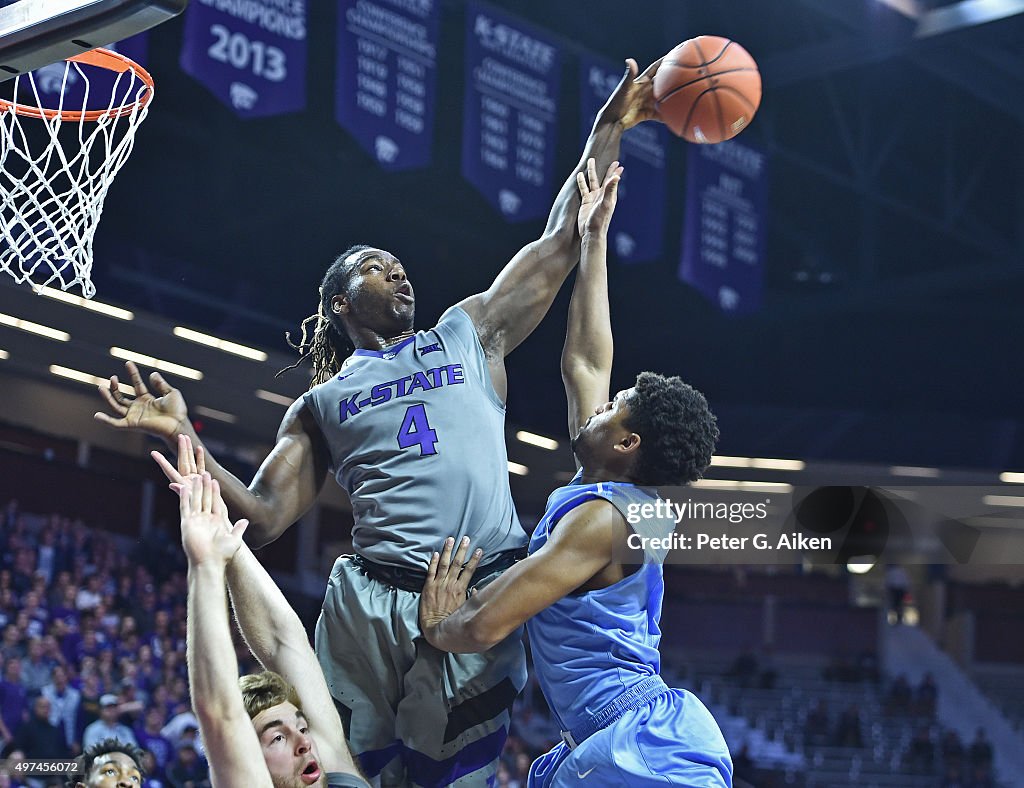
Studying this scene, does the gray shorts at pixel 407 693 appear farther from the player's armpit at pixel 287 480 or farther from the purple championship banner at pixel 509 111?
the purple championship banner at pixel 509 111

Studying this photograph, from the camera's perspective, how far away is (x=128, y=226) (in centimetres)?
1500

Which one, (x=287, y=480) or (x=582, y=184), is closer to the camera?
(x=287, y=480)

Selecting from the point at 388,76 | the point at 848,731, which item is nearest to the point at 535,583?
the point at 388,76

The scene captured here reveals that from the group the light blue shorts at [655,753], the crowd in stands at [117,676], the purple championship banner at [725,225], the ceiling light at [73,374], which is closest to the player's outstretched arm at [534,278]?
the light blue shorts at [655,753]

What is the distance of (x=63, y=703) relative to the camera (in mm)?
10242

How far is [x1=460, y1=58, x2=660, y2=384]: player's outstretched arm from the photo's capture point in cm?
390

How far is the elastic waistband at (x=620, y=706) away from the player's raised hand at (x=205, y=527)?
3.40ft

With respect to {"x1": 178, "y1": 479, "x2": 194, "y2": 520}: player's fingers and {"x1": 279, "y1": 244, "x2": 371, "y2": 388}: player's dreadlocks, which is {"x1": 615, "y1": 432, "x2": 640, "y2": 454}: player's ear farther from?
{"x1": 178, "y1": 479, "x2": 194, "y2": 520}: player's fingers

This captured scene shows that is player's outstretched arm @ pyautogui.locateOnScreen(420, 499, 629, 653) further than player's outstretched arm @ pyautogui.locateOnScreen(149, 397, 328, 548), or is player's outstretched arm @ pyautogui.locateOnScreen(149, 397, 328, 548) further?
player's outstretched arm @ pyautogui.locateOnScreen(149, 397, 328, 548)

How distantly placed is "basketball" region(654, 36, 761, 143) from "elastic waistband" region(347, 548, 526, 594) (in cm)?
142

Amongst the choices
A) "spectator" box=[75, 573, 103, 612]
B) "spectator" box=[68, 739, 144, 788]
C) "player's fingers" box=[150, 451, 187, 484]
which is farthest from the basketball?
"spectator" box=[75, 573, 103, 612]

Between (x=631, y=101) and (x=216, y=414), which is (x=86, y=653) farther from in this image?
(x=631, y=101)

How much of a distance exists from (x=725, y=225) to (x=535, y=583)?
9.24m

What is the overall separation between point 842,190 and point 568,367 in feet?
40.8
